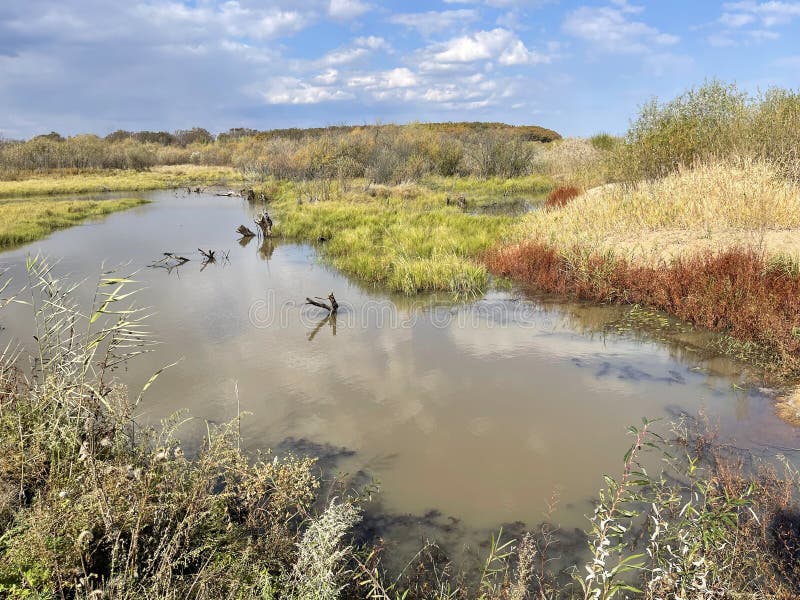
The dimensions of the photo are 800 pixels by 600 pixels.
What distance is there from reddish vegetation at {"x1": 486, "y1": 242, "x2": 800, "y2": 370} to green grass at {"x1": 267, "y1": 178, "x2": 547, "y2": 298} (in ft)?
5.39

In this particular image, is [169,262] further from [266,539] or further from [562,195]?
[562,195]

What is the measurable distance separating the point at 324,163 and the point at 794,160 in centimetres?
2173

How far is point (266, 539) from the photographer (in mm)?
3383

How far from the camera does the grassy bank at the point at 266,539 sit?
2.59 m

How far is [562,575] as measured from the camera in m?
3.49

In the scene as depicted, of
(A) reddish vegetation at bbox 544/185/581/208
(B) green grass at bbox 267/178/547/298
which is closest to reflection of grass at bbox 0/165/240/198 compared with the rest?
(B) green grass at bbox 267/178/547/298

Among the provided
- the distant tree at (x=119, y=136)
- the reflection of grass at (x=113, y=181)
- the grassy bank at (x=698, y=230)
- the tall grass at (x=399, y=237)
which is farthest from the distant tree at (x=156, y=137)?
the grassy bank at (x=698, y=230)

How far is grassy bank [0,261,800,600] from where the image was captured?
8.49 ft

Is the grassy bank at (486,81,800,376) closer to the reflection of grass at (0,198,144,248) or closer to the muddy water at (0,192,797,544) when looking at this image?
the muddy water at (0,192,797,544)

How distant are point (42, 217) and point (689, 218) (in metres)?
23.1

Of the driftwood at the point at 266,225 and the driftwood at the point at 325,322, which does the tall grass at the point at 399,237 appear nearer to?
the driftwood at the point at 266,225

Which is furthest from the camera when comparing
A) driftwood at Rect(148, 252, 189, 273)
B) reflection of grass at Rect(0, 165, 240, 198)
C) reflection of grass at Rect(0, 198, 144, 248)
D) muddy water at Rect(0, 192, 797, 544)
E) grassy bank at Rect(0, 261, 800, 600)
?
reflection of grass at Rect(0, 165, 240, 198)

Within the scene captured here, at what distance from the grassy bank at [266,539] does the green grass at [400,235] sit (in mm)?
7265

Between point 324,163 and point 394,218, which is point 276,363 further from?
point 324,163
